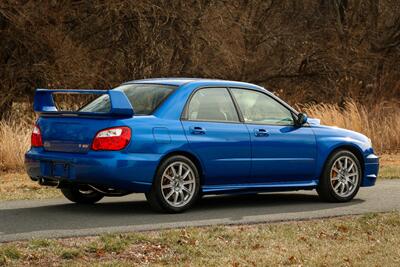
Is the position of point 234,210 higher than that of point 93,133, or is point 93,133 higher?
point 93,133

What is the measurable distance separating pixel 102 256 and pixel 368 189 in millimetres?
6510

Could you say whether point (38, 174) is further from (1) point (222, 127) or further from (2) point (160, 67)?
(2) point (160, 67)

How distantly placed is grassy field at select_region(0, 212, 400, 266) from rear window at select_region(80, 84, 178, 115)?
1896 mm

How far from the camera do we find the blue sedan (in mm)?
9562

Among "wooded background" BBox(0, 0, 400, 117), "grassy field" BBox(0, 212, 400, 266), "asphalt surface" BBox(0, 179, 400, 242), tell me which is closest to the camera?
"grassy field" BBox(0, 212, 400, 266)

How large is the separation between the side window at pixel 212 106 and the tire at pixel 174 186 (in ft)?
2.12

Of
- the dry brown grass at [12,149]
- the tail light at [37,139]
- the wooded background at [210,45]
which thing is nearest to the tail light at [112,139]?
the tail light at [37,139]

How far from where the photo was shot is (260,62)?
95.8ft

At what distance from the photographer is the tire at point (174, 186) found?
9742mm

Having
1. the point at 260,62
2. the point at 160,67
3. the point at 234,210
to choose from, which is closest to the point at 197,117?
the point at 234,210

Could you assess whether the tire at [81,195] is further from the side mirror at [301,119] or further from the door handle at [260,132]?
the side mirror at [301,119]

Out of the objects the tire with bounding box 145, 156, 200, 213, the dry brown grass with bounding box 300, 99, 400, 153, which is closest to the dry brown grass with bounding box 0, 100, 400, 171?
the dry brown grass with bounding box 300, 99, 400, 153

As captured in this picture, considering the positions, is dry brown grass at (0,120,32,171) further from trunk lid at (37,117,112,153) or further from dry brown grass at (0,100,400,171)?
trunk lid at (37,117,112,153)

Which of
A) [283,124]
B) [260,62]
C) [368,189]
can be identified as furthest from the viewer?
[260,62]
